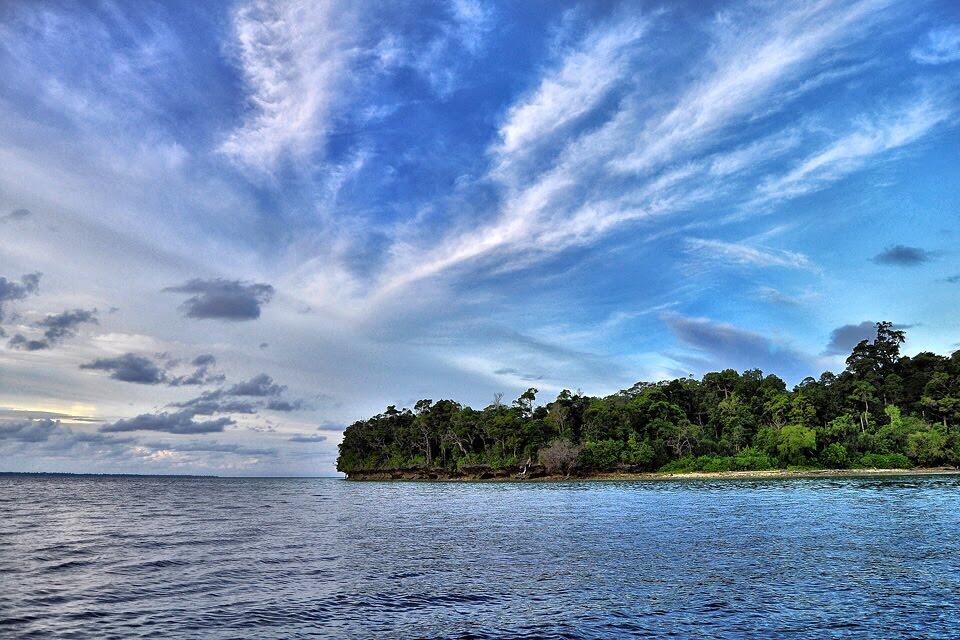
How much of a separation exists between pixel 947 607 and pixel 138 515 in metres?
60.5

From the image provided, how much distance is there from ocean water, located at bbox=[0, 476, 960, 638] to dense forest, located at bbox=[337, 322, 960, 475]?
3946 inches

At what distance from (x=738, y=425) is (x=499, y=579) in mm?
139796

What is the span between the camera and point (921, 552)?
26359 mm

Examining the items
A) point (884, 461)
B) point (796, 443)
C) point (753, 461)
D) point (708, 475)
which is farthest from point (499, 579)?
point (884, 461)

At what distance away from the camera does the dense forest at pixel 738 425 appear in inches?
5044

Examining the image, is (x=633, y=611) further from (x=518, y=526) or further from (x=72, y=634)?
(x=518, y=526)

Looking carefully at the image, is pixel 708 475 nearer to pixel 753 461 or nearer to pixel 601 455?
pixel 753 461

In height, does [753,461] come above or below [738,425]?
below

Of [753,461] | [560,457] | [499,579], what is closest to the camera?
[499,579]

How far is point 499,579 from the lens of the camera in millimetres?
22766

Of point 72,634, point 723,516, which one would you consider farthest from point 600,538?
point 72,634

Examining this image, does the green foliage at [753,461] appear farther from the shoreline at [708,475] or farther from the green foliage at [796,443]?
the green foliage at [796,443]

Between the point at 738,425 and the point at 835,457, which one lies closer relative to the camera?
the point at 835,457

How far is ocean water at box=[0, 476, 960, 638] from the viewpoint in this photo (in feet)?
53.0
